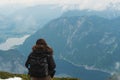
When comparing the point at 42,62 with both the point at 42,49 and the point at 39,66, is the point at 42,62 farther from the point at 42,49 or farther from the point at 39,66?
the point at 42,49

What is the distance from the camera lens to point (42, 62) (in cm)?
1931

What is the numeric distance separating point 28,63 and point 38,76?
3.26ft

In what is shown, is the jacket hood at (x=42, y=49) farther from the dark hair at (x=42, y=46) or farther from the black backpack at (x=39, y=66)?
the black backpack at (x=39, y=66)

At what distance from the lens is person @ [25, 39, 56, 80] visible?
19188 mm

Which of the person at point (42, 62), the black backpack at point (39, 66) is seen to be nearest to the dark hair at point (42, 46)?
the person at point (42, 62)

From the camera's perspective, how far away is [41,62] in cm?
1934

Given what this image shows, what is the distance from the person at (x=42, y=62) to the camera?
755 inches

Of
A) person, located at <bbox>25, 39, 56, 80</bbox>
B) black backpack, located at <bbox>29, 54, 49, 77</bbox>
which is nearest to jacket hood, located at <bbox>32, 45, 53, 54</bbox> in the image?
person, located at <bbox>25, 39, 56, 80</bbox>

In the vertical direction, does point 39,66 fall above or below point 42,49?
below

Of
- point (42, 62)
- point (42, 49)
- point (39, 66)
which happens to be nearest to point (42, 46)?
point (42, 49)

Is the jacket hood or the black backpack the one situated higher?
the jacket hood

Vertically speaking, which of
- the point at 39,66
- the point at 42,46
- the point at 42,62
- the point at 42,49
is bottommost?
the point at 39,66

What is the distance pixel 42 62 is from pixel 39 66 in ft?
0.80

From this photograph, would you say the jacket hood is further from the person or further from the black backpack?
the black backpack
